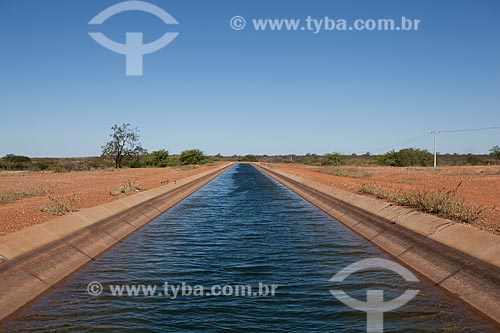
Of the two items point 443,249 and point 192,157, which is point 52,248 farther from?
point 192,157

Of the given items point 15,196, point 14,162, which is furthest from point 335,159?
point 15,196

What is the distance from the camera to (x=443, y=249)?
35.2 feet

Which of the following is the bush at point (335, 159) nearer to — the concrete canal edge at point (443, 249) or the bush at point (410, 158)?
the bush at point (410, 158)

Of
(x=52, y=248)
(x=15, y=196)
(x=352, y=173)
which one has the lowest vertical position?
(x=52, y=248)

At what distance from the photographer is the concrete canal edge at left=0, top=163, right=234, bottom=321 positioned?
8.55 meters

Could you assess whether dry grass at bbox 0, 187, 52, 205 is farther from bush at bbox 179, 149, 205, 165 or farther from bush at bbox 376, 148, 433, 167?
bush at bbox 179, 149, 205, 165

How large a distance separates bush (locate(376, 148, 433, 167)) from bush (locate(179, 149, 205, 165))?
5306 cm

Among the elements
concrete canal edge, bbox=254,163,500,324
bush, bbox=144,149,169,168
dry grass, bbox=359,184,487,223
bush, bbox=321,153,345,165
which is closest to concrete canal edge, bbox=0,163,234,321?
concrete canal edge, bbox=254,163,500,324

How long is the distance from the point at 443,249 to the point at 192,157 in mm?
122659

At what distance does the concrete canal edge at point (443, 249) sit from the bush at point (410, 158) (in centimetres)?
8005

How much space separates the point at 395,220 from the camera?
595 inches

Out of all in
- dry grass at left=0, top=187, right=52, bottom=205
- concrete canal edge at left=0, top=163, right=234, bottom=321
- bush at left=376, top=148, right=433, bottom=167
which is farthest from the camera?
bush at left=376, top=148, right=433, bottom=167

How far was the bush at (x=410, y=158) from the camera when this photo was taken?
94.3 metres

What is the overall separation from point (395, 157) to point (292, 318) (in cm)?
9525
